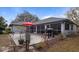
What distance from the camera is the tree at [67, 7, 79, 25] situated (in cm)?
432

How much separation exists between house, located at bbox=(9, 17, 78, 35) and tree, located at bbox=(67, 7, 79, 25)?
53mm

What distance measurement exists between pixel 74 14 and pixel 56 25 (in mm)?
346

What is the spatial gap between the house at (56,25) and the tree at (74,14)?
53 millimetres

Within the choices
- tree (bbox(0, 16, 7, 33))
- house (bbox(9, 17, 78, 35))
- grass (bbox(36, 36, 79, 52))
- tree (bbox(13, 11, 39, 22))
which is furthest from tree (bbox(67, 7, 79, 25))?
tree (bbox(0, 16, 7, 33))

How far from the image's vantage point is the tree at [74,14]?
4.32 metres

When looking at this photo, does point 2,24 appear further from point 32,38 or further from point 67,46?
point 67,46

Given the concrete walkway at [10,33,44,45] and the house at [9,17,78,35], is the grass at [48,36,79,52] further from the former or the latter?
the concrete walkway at [10,33,44,45]

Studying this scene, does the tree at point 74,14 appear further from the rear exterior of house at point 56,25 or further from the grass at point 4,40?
the grass at point 4,40

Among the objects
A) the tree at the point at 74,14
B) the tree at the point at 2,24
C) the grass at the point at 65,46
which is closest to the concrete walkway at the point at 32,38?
the grass at the point at 65,46

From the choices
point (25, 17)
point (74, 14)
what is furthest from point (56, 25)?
point (25, 17)

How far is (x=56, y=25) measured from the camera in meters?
4.31

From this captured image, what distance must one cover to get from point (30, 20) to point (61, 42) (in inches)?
24.1
